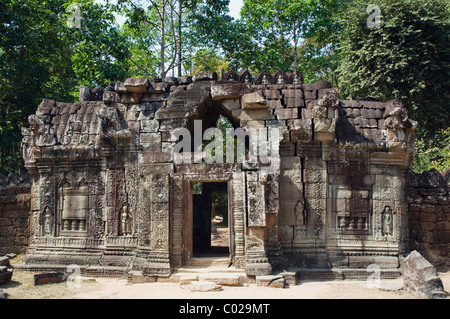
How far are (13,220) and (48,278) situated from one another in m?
3.90

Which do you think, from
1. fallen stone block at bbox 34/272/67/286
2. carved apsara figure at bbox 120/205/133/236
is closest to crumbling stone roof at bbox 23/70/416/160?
carved apsara figure at bbox 120/205/133/236

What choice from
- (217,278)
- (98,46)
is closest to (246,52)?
(98,46)

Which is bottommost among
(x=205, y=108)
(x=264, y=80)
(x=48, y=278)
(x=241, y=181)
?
(x=48, y=278)

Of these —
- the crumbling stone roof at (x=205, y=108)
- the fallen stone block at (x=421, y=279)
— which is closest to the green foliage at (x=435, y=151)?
the crumbling stone roof at (x=205, y=108)

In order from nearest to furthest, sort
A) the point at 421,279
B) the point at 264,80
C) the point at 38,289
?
the point at 421,279 < the point at 38,289 < the point at 264,80

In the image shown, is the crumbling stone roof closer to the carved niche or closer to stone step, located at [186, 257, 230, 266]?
the carved niche

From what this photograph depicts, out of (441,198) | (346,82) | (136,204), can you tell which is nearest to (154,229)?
(136,204)

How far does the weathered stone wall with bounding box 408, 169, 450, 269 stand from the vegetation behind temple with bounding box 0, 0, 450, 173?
466 centimetres

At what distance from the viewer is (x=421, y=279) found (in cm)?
731

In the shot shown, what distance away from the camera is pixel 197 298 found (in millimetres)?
6934

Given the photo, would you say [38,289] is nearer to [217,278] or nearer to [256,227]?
[217,278]

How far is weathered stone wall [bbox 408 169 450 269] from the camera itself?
995 centimetres

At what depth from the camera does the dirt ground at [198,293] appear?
23.6ft

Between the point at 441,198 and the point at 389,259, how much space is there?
2339 mm
